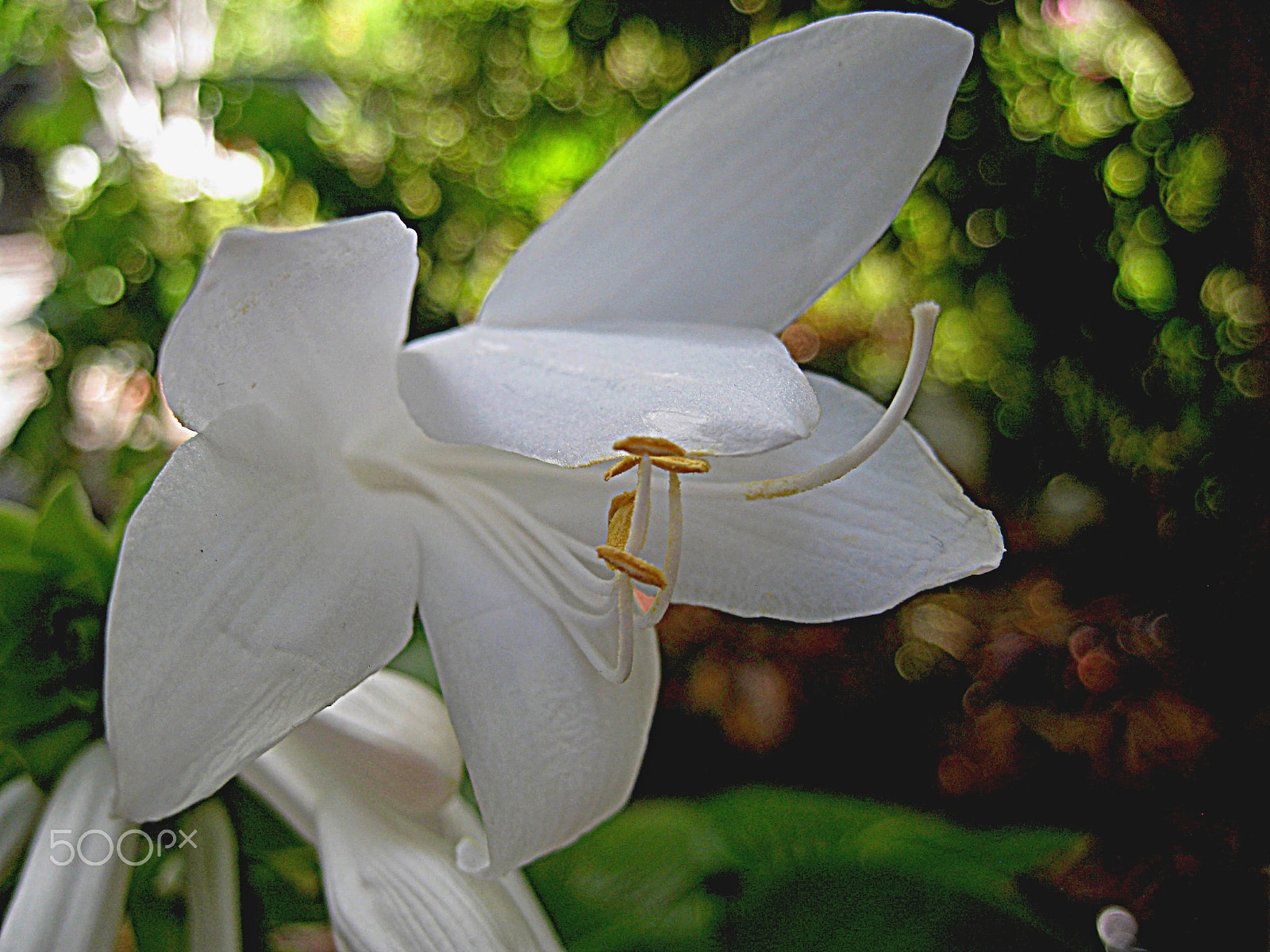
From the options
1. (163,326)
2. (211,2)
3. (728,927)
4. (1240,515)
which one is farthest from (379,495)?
(211,2)

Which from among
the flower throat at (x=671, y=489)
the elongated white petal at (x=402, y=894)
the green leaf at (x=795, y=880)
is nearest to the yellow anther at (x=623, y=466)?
the flower throat at (x=671, y=489)

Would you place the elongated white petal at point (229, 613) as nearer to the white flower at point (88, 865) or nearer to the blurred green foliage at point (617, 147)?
the white flower at point (88, 865)

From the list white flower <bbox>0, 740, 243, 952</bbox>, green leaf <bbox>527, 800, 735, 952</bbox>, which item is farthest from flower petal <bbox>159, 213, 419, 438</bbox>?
green leaf <bbox>527, 800, 735, 952</bbox>

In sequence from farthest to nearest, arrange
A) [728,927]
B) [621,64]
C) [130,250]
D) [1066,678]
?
1. [621,64]
2. [130,250]
3. [1066,678]
4. [728,927]

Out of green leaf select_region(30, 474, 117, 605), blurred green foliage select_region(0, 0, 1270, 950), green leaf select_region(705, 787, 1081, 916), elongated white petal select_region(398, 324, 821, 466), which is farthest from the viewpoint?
blurred green foliage select_region(0, 0, 1270, 950)

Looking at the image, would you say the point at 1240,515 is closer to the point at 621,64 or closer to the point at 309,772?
the point at 309,772

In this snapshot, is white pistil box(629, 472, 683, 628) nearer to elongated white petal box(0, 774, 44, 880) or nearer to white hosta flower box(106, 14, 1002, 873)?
white hosta flower box(106, 14, 1002, 873)

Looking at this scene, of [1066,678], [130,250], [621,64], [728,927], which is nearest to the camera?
[728,927]
